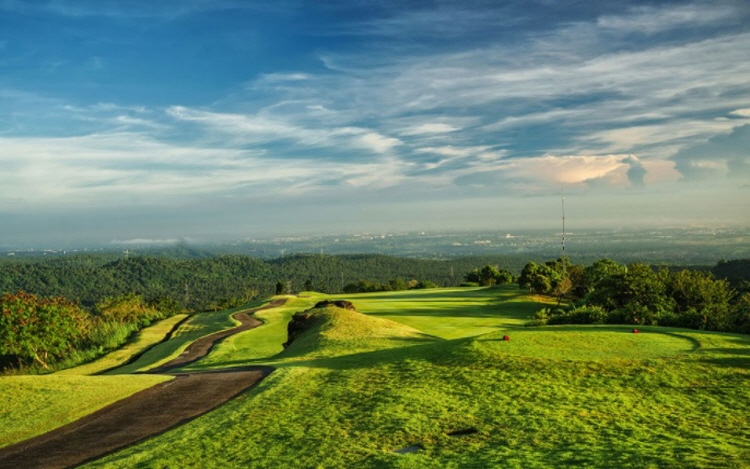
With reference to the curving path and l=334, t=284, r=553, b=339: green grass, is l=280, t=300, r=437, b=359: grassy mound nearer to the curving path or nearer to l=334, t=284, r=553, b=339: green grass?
the curving path

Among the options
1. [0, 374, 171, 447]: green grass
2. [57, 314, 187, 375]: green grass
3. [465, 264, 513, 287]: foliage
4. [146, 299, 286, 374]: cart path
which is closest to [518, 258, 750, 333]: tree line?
[146, 299, 286, 374]: cart path

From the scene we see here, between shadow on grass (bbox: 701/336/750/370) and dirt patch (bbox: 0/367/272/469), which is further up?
shadow on grass (bbox: 701/336/750/370)

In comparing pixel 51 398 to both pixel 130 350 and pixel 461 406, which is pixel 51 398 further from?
pixel 130 350

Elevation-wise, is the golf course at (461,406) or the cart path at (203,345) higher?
the golf course at (461,406)

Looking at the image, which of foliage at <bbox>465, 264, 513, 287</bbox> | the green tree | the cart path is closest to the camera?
the cart path

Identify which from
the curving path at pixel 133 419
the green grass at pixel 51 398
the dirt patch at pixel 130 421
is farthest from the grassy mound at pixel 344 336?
the green grass at pixel 51 398

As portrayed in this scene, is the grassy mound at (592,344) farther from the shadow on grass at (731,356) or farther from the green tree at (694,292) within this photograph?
the green tree at (694,292)

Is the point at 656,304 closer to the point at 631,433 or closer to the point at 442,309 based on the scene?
the point at 442,309
